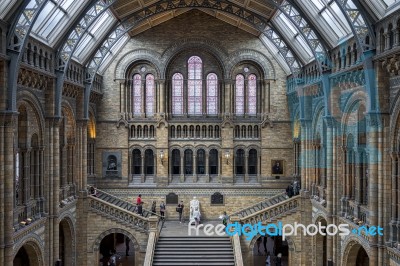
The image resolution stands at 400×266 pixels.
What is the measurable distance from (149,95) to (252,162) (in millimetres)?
10084

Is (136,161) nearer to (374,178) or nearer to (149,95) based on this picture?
(149,95)

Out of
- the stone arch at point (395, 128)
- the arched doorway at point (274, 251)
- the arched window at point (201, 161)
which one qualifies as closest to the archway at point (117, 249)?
the arched window at point (201, 161)

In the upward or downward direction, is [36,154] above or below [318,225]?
above

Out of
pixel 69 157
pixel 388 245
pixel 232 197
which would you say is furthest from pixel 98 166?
pixel 388 245

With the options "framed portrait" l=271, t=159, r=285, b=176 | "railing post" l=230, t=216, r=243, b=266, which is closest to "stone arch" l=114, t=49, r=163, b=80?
"framed portrait" l=271, t=159, r=285, b=176

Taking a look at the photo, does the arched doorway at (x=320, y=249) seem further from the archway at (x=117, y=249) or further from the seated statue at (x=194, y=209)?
the archway at (x=117, y=249)

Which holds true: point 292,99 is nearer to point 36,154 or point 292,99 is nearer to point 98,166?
point 98,166

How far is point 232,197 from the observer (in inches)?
1417

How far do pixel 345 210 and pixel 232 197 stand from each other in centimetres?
1318

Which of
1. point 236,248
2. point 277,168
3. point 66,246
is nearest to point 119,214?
point 66,246

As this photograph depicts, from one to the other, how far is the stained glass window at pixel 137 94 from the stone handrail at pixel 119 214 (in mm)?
9177

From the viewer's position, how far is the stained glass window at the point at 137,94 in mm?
36938

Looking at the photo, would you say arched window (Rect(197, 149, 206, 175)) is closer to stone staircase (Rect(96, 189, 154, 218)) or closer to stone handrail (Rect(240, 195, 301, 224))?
stone staircase (Rect(96, 189, 154, 218))

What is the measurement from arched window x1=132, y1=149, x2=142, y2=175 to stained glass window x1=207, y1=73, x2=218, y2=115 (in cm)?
674
